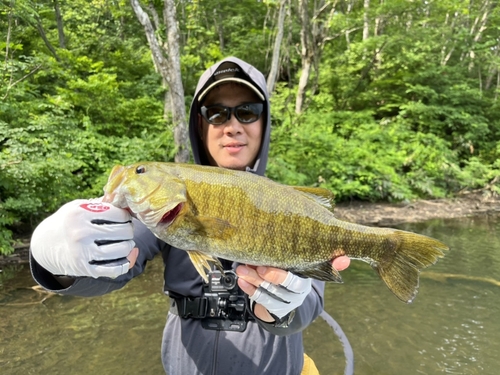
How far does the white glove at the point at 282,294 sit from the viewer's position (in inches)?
69.6

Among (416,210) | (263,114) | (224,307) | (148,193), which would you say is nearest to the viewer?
(148,193)

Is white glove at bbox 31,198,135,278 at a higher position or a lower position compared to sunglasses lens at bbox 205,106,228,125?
lower

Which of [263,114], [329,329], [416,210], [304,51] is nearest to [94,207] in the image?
[263,114]

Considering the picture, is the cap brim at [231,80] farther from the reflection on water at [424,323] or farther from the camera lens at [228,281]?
the reflection on water at [424,323]

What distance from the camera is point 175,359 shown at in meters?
2.36

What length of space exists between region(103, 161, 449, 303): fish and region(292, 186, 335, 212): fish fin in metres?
0.03

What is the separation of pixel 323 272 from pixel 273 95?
13764 millimetres

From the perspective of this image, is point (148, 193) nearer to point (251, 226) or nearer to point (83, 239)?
point (83, 239)

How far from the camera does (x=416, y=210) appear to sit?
39.5 ft

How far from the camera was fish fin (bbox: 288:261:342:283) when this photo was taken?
5.67ft

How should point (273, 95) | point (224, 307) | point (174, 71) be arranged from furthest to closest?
point (273, 95), point (174, 71), point (224, 307)

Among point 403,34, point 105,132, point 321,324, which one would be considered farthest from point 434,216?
point 105,132

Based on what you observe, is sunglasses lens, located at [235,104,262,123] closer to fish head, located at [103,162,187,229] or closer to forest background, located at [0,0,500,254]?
fish head, located at [103,162,187,229]

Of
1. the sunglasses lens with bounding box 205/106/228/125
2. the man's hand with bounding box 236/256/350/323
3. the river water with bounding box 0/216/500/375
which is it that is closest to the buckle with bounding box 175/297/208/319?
the man's hand with bounding box 236/256/350/323
